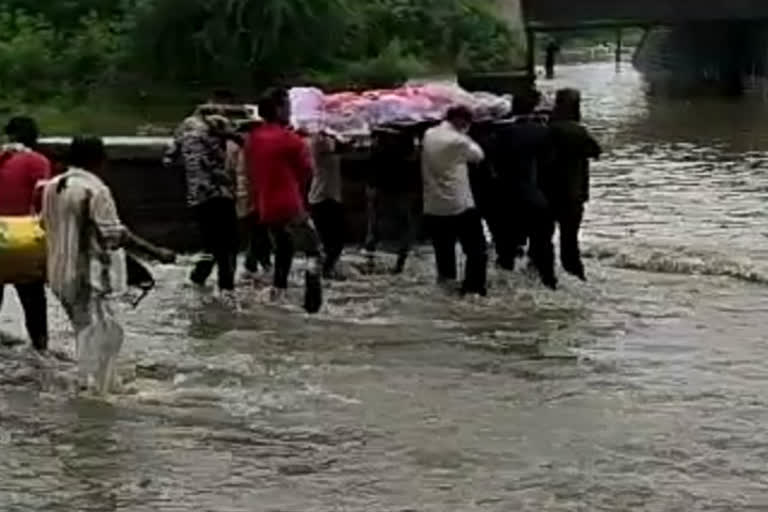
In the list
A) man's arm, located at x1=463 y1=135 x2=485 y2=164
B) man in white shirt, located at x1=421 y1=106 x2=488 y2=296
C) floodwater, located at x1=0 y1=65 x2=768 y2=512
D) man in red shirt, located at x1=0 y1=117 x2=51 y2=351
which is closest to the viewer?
floodwater, located at x1=0 y1=65 x2=768 y2=512

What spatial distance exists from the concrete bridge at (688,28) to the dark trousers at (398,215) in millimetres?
32259

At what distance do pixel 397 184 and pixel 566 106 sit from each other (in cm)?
179

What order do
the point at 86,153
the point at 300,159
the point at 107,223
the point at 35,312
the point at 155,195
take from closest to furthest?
the point at 107,223 → the point at 86,153 → the point at 35,312 → the point at 300,159 → the point at 155,195

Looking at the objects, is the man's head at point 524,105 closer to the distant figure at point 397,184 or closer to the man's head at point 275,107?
the distant figure at point 397,184

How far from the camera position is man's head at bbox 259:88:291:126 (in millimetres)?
13617

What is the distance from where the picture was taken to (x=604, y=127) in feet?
131

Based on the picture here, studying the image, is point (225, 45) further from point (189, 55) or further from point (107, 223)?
point (107, 223)

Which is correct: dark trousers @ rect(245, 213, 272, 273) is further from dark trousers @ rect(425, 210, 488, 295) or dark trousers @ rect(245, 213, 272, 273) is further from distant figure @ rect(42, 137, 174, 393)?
distant figure @ rect(42, 137, 174, 393)

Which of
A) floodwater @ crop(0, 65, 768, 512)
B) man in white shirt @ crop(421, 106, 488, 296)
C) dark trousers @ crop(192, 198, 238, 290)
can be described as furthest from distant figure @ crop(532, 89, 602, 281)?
dark trousers @ crop(192, 198, 238, 290)

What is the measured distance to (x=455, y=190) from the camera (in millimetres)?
14328

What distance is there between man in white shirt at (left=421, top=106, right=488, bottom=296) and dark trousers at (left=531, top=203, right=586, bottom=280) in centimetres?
56

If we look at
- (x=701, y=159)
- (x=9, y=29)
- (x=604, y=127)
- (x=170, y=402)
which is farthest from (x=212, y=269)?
(x=9, y=29)

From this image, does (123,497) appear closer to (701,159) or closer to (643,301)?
(643,301)

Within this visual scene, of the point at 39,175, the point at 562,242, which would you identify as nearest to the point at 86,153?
the point at 39,175
